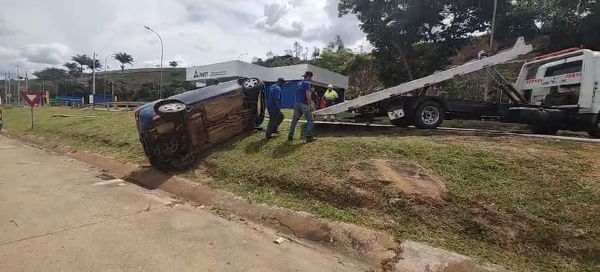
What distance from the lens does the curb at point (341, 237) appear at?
13.1ft

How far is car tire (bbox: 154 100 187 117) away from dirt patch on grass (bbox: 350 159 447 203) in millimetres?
3884

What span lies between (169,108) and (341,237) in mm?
4790

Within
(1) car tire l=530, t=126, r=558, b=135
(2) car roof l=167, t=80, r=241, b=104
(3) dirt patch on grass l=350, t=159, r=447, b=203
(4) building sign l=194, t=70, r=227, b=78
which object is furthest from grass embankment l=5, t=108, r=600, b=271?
(4) building sign l=194, t=70, r=227, b=78

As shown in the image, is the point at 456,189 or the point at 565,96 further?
the point at 565,96

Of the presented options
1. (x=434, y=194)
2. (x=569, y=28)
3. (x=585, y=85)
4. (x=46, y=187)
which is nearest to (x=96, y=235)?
(x=46, y=187)

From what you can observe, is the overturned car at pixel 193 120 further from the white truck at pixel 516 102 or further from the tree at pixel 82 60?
the tree at pixel 82 60

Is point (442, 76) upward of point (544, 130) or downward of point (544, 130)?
upward

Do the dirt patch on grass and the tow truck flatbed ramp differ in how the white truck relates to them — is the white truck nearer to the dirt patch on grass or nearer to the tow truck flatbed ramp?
the tow truck flatbed ramp

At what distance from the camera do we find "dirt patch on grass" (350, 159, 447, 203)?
4984 mm

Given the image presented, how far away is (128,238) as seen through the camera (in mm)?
4508

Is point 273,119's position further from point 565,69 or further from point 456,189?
point 565,69

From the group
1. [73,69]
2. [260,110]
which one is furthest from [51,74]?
[260,110]

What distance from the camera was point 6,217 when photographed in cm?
515

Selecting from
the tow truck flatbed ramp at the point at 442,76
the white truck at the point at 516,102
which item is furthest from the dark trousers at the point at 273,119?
the tow truck flatbed ramp at the point at 442,76
